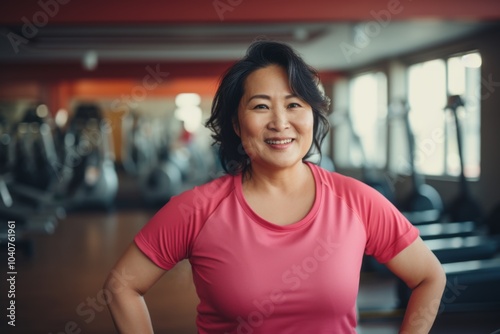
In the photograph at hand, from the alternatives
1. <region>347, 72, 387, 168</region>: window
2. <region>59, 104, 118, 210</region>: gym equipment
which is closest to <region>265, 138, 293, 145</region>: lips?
<region>59, 104, 118, 210</region>: gym equipment

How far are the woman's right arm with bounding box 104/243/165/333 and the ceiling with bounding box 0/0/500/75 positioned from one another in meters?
2.95

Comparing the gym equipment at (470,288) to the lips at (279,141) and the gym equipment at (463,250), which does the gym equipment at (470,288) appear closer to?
the gym equipment at (463,250)

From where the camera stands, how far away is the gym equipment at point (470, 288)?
2.77 meters

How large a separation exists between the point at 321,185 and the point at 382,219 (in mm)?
123

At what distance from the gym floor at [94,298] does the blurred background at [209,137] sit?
14mm

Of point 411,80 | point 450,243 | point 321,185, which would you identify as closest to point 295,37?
point 411,80

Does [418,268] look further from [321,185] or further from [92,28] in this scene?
[92,28]

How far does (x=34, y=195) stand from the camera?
597cm

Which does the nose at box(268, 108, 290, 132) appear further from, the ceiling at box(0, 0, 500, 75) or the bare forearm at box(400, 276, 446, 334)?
the ceiling at box(0, 0, 500, 75)

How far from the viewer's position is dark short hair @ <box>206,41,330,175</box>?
3.44 ft

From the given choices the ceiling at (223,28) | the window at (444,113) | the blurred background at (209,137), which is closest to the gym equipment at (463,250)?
the blurred background at (209,137)

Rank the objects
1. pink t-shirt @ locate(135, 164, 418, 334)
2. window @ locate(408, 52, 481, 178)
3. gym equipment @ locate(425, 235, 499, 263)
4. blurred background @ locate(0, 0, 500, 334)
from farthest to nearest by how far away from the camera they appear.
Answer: window @ locate(408, 52, 481, 178), gym equipment @ locate(425, 235, 499, 263), blurred background @ locate(0, 0, 500, 334), pink t-shirt @ locate(135, 164, 418, 334)

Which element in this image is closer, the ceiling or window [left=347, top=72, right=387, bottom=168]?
the ceiling

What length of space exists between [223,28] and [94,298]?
143 inches
